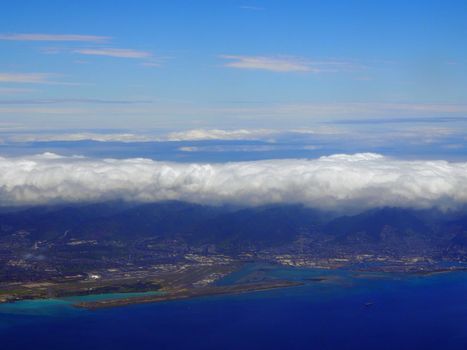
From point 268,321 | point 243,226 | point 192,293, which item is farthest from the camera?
point 243,226

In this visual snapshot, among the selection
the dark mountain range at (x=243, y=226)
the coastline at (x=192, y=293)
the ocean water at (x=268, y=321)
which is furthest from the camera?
the dark mountain range at (x=243, y=226)

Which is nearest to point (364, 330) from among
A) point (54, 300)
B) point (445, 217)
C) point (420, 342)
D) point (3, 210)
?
point (420, 342)

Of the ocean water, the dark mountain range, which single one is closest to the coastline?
the ocean water

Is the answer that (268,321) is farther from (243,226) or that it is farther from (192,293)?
(243,226)

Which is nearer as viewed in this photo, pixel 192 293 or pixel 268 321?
pixel 268 321

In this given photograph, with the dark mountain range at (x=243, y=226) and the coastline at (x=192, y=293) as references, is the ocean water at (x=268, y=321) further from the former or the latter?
the dark mountain range at (x=243, y=226)

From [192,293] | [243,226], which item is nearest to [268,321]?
[192,293]

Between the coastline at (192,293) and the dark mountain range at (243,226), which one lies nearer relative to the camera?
the coastline at (192,293)

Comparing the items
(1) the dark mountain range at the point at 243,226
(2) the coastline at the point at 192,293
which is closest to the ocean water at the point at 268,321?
(2) the coastline at the point at 192,293

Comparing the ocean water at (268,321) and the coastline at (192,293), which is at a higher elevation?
the coastline at (192,293)
